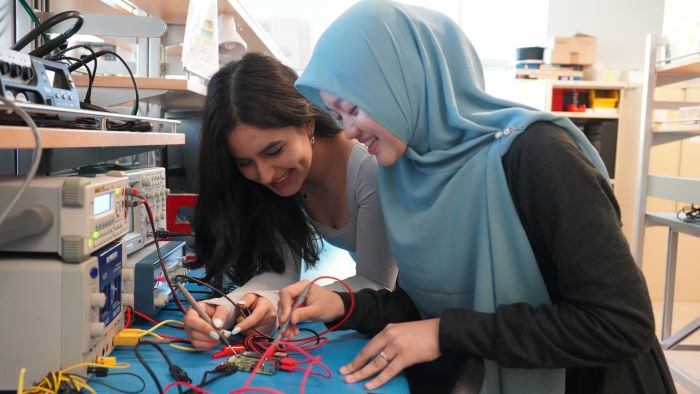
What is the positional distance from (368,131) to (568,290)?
1.38 ft

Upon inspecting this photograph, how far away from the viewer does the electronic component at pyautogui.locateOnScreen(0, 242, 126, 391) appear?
764mm

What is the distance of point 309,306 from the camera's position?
1.01 meters

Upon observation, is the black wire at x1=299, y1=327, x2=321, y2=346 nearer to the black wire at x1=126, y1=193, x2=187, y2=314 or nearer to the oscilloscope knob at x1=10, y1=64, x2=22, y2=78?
the black wire at x1=126, y1=193, x2=187, y2=314

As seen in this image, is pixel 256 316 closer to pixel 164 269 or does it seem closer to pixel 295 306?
pixel 295 306

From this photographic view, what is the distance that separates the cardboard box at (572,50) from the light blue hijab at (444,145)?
3.53 metres

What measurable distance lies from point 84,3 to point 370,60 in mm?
1146

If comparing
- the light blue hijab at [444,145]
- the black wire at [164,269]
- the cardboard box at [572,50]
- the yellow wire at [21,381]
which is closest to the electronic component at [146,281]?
the black wire at [164,269]

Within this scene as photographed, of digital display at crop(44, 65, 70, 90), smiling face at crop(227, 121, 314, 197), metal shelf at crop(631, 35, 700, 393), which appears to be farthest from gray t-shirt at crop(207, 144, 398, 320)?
metal shelf at crop(631, 35, 700, 393)

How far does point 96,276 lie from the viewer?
0.82 m

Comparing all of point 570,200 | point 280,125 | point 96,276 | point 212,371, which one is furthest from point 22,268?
point 570,200

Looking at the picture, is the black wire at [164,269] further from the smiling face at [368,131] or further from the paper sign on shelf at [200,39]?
the paper sign on shelf at [200,39]

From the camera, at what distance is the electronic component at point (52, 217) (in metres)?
0.76

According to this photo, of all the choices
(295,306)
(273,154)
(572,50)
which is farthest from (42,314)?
(572,50)

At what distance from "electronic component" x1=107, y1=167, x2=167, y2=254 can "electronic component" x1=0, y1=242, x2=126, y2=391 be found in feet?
1.04
